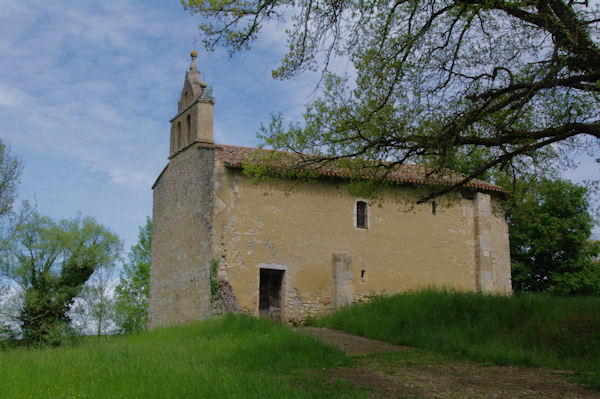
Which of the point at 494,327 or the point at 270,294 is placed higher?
the point at 270,294

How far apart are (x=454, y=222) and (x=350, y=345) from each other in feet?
33.6

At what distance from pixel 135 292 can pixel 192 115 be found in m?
21.2

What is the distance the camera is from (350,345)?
14.8m

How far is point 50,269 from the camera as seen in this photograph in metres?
26.1

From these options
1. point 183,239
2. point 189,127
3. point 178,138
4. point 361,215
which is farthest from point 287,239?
point 178,138

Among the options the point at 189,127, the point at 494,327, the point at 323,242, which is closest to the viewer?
the point at 494,327

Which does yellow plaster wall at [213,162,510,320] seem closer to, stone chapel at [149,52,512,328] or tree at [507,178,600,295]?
stone chapel at [149,52,512,328]

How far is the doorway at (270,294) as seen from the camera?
19.8 m

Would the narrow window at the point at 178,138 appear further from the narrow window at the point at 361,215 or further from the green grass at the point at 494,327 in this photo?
the green grass at the point at 494,327

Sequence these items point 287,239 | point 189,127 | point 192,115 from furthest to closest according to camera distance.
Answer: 1. point 189,127
2. point 192,115
3. point 287,239

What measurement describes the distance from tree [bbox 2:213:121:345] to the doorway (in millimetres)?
9481

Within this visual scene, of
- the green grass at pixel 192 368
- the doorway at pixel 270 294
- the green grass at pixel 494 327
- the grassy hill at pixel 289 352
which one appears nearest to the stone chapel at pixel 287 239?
the doorway at pixel 270 294

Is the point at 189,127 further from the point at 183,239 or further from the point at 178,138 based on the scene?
the point at 183,239

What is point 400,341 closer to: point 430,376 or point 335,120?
point 430,376
